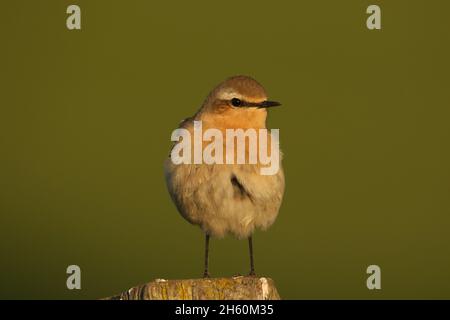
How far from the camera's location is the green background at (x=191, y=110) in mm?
13602

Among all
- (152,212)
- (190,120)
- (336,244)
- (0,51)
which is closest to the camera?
(190,120)

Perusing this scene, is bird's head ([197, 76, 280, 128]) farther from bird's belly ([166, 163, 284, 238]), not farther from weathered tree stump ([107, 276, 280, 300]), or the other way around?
weathered tree stump ([107, 276, 280, 300])

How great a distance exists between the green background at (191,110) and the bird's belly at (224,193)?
2499mm

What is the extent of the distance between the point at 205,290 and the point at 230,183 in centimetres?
219

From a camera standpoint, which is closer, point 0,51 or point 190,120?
point 190,120

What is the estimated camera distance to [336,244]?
46.0 feet

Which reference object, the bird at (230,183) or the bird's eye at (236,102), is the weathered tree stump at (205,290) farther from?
the bird's eye at (236,102)

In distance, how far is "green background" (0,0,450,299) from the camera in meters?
13.6

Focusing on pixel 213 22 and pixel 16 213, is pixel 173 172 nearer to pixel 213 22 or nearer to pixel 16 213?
pixel 16 213

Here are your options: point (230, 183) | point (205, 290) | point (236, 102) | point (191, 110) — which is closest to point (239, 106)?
point (236, 102)

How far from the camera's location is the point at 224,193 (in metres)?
9.00

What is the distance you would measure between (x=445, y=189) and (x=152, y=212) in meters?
4.47

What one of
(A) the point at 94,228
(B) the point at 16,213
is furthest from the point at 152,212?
(B) the point at 16,213

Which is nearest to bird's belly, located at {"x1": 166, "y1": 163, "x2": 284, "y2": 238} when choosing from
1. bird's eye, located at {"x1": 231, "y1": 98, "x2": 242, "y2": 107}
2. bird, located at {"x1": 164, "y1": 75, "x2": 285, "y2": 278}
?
bird, located at {"x1": 164, "y1": 75, "x2": 285, "y2": 278}
